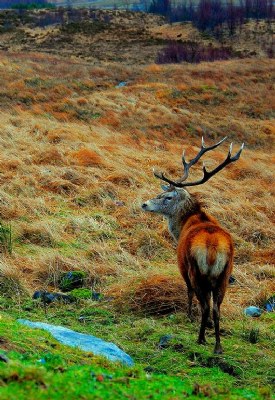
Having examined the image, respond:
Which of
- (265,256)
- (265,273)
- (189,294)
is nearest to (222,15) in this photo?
(265,256)

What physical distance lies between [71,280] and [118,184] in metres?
4.56

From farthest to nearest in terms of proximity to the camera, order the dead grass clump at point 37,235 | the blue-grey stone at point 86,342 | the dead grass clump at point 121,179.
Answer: the dead grass clump at point 121,179 → the dead grass clump at point 37,235 → the blue-grey stone at point 86,342

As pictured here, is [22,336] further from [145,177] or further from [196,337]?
[145,177]

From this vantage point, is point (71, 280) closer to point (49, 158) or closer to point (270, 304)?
point (270, 304)

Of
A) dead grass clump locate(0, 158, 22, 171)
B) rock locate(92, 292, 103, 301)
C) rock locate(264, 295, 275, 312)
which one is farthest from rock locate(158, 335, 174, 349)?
dead grass clump locate(0, 158, 22, 171)

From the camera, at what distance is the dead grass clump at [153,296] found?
6633 millimetres

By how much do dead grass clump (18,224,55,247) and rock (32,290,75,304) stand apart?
1741mm

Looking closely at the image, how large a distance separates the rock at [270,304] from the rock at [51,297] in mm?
2321

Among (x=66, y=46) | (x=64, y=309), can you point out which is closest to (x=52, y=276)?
(x=64, y=309)

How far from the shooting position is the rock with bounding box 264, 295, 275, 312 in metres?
6.92

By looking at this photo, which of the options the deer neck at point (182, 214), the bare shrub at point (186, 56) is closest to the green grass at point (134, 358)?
the deer neck at point (182, 214)

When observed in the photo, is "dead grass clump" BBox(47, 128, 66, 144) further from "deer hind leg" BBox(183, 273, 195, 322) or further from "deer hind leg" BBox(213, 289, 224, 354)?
"deer hind leg" BBox(213, 289, 224, 354)

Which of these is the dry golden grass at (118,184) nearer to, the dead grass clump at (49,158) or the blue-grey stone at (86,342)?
the dead grass clump at (49,158)

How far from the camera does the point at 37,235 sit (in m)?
8.60
